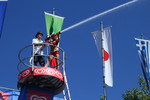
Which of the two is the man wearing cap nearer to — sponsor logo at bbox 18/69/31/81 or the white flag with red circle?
sponsor logo at bbox 18/69/31/81

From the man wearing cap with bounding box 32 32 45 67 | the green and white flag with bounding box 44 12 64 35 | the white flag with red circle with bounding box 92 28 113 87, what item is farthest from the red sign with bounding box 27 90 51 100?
the green and white flag with bounding box 44 12 64 35

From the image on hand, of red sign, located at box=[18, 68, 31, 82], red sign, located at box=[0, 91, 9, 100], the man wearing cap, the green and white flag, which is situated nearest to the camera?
red sign, located at box=[18, 68, 31, 82]

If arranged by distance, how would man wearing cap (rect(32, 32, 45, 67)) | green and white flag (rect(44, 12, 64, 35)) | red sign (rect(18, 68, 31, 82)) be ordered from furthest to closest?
green and white flag (rect(44, 12, 64, 35)) → man wearing cap (rect(32, 32, 45, 67)) → red sign (rect(18, 68, 31, 82))

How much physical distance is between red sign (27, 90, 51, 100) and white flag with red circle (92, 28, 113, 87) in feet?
9.28

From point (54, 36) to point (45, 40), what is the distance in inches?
18.2

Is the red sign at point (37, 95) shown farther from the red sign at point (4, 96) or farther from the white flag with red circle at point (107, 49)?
the white flag with red circle at point (107, 49)

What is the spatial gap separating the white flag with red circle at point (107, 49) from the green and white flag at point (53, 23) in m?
1.89

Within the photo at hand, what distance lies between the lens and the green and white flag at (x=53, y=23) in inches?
717

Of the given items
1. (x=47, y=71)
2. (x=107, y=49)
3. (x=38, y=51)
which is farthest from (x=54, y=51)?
(x=107, y=49)

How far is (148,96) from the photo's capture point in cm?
2705

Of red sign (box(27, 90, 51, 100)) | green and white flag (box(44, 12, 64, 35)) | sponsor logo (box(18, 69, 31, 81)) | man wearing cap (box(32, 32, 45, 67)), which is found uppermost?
green and white flag (box(44, 12, 64, 35))

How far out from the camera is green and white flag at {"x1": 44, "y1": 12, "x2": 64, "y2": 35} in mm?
18219

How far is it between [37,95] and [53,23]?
421 centimetres

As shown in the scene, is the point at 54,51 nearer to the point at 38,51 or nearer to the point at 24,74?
the point at 38,51
